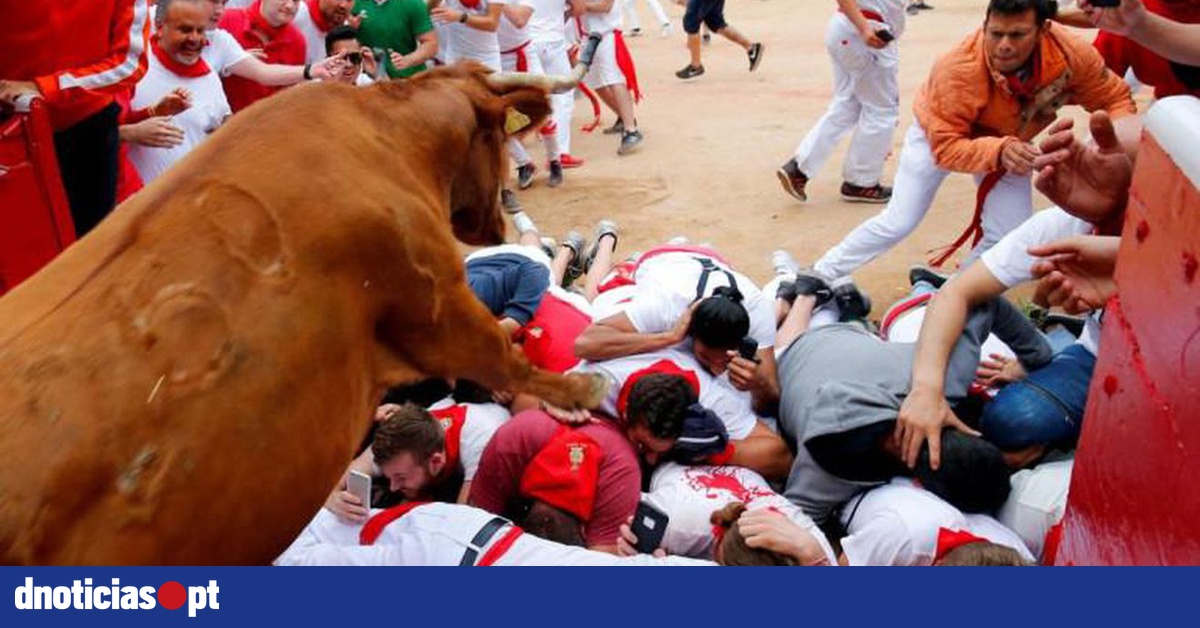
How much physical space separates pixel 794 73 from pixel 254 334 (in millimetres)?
10269

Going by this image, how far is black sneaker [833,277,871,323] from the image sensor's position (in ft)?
18.2

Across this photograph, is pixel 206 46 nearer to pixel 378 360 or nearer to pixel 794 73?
pixel 378 360

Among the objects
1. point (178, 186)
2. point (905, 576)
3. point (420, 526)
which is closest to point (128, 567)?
point (178, 186)

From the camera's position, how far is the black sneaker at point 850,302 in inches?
218

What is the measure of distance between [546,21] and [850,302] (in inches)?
166

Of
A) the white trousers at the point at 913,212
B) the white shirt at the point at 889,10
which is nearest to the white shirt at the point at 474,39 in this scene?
the white shirt at the point at 889,10

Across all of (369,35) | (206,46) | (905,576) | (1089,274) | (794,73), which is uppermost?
(905,576)

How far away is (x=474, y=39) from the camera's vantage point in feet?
27.9

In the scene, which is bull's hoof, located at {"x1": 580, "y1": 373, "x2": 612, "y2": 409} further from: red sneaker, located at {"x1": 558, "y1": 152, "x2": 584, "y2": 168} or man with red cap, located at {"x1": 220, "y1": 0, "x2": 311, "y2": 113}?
red sneaker, located at {"x1": 558, "y1": 152, "x2": 584, "y2": 168}

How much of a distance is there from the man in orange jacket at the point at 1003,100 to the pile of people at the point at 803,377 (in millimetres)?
10

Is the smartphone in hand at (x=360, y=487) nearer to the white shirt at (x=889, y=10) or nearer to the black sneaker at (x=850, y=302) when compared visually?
the black sneaker at (x=850, y=302)

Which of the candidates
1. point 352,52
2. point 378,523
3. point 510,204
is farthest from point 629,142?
point 378,523

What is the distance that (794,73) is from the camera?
39.5ft

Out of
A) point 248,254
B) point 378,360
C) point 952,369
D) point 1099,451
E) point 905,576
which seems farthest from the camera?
point 952,369
